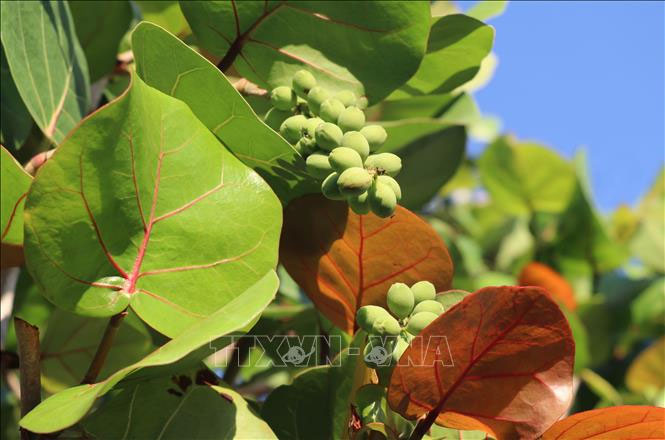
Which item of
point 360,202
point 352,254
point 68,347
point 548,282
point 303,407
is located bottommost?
point 548,282

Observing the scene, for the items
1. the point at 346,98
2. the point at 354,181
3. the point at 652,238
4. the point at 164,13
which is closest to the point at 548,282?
the point at 652,238

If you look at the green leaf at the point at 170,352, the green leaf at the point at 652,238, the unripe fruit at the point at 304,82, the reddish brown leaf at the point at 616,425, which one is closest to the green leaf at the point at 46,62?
the unripe fruit at the point at 304,82

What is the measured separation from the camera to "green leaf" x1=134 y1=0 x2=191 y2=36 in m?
1.30

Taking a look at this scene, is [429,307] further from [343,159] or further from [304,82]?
[304,82]

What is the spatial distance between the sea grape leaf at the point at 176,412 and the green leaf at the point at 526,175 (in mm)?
1466

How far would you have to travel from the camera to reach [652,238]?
2.20m

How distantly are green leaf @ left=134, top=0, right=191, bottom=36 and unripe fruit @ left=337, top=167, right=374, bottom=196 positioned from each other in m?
0.66

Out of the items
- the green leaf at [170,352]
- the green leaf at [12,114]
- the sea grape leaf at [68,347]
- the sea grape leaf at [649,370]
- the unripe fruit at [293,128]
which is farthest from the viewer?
the sea grape leaf at [649,370]

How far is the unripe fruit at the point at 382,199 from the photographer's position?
2.43 feet

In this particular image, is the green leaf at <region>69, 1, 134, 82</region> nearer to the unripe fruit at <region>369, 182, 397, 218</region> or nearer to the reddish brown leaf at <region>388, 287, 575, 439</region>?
the unripe fruit at <region>369, 182, 397, 218</region>

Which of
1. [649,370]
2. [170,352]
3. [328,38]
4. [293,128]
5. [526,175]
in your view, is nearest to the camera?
[170,352]

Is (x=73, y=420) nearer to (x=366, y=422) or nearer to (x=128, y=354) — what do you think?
(x=366, y=422)

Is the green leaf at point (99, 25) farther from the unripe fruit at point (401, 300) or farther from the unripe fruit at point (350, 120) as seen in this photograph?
the unripe fruit at point (401, 300)

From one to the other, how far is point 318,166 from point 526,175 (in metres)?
1.47
